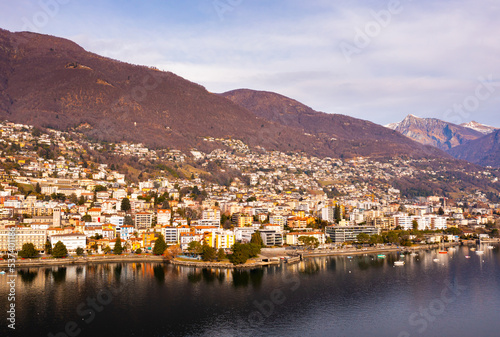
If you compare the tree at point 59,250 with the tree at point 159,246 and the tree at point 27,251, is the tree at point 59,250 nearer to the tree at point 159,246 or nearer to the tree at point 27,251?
the tree at point 27,251

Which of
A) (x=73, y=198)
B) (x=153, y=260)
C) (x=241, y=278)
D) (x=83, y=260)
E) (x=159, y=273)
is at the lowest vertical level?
(x=241, y=278)

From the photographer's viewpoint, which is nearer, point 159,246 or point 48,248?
point 48,248

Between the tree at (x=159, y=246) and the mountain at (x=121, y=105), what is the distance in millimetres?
47536

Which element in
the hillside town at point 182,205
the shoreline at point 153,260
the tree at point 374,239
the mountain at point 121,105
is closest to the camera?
the shoreline at point 153,260

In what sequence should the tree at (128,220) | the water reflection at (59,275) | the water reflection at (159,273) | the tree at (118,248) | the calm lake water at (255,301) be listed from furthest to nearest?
the tree at (128,220), the tree at (118,248), the water reflection at (159,273), the water reflection at (59,275), the calm lake water at (255,301)

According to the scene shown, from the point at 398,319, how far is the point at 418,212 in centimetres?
4639

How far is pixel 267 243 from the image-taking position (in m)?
41.5

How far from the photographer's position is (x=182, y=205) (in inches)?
1994

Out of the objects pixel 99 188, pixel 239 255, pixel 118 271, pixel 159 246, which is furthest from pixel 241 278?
pixel 99 188

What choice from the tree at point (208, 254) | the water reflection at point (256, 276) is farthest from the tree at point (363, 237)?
the tree at point (208, 254)

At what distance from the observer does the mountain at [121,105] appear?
289 feet

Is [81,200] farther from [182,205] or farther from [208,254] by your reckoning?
[208,254]

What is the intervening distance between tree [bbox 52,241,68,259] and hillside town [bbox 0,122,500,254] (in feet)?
4.29

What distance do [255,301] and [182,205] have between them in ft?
93.0
